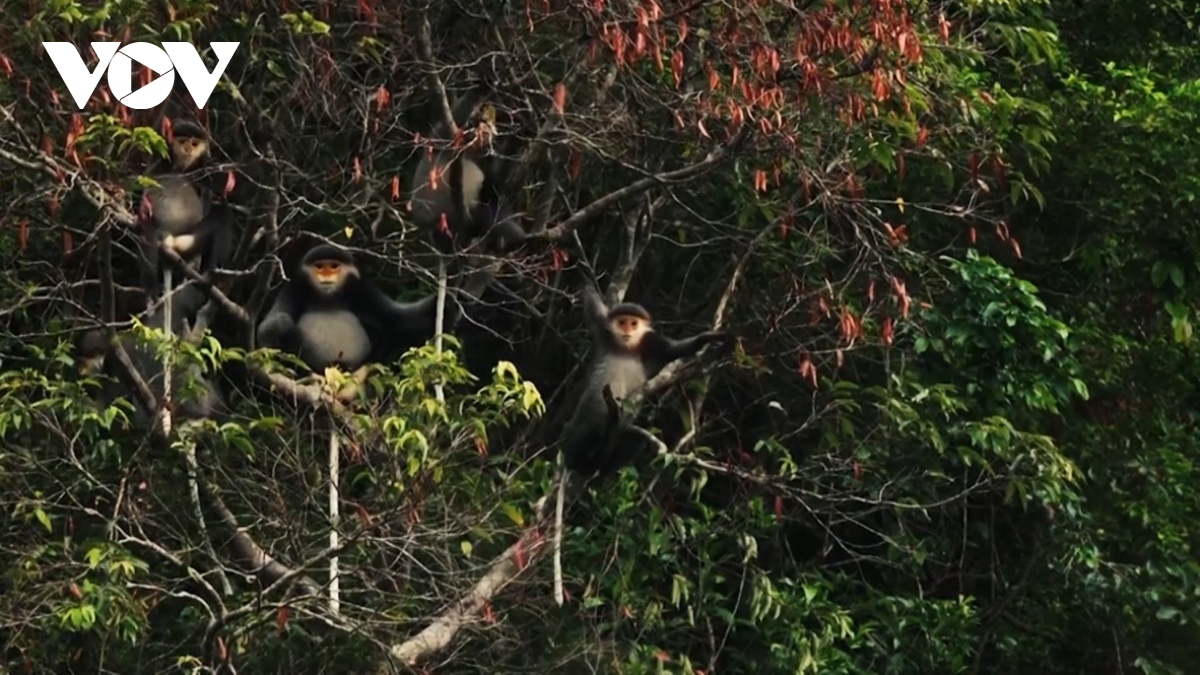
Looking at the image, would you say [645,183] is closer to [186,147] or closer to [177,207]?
[186,147]

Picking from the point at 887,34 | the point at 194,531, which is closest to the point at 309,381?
the point at 194,531

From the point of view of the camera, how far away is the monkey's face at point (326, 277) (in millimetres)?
6832

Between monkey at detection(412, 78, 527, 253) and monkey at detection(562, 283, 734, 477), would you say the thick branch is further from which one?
monkey at detection(412, 78, 527, 253)

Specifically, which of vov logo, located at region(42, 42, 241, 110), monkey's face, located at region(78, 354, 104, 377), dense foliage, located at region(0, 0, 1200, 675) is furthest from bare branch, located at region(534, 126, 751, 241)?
monkey's face, located at region(78, 354, 104, 377)

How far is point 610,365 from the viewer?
255 inches

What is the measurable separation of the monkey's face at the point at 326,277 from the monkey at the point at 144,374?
1.46 feet

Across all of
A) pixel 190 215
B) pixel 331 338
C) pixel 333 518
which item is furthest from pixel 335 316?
pixel 333 518

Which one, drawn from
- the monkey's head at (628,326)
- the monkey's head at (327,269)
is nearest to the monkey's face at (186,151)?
the monkey's head at (327,269)

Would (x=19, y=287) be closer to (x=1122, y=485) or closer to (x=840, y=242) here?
(x=840, y=242)

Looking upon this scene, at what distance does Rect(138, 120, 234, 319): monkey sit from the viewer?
6574mm

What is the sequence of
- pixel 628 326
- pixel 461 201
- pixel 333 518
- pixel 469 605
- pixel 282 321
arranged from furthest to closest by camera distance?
pixel 282 321
pixel 628 326
pixel 461 201
pixel 469 605
pixel 333 518

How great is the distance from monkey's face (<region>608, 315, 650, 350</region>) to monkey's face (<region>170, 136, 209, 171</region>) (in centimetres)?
142

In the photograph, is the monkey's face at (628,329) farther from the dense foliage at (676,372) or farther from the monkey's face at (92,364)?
the monkey's face at (92,364)

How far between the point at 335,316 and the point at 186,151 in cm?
71
